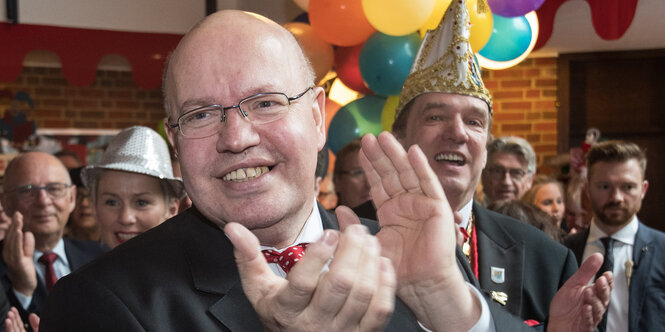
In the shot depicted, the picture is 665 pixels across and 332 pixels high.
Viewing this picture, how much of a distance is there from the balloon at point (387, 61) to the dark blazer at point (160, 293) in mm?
2040

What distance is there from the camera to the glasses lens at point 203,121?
4.30ft

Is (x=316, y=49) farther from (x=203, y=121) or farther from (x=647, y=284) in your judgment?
(x=203, y=121)

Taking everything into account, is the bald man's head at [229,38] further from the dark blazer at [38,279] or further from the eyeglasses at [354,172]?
the eyeglasses at [354,172]

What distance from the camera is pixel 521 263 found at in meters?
A: 2.05

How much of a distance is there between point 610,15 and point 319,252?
327cm

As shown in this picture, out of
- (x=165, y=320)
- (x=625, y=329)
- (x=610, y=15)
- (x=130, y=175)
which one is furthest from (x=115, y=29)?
(x=165, y=320)

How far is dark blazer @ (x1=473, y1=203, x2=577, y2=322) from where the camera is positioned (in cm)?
201

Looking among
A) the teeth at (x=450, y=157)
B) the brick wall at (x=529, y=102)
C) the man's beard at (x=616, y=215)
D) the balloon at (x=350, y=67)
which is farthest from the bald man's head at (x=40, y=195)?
the brick wall at (x=529, y=102)

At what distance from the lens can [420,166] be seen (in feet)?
3.91

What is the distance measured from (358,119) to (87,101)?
10.9 ft

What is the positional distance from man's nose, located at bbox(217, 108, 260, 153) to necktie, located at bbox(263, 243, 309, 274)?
0.67 feet

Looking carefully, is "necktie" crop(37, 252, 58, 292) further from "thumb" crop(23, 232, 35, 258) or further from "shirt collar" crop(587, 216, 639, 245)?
"shirt collar" crop(587, 216, 639, 245)

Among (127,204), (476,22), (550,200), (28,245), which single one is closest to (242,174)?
(127,204)

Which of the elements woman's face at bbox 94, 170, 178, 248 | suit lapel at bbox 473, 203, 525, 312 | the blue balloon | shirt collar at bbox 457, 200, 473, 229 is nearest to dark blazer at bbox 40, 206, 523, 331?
suit lapel at bbox 473, 203, 525, 312
